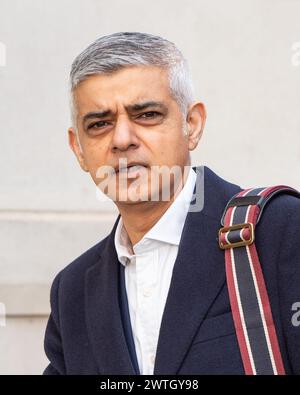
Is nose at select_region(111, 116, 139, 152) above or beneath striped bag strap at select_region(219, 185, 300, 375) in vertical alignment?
above

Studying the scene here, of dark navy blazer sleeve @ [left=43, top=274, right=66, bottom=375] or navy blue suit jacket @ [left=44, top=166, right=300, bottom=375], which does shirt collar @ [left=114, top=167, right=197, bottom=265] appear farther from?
dark navy blazer sleeve @ [left=43, top=274, right=66, bottom=375]

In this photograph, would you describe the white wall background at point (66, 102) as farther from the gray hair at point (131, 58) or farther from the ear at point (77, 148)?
the gray hair at point (131, 58)


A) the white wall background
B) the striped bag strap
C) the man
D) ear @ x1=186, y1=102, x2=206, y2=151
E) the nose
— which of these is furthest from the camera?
the white wall background

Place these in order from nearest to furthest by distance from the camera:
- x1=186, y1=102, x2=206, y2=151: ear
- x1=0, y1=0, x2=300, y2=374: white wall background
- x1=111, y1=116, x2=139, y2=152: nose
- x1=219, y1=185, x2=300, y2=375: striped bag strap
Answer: x1=219, y1=185, x2=300, y2=375: striped bag strap, x1=111, y1=116, x2=139, y2=152: nose, x1=186, y1=102, x2=206, y2=151: ear, x1=0, y1=0, x2=300, y2=374: white wall background

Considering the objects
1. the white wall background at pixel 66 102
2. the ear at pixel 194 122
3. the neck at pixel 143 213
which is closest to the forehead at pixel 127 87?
the ear at pixel 194 122

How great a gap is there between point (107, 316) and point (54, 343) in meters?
0.33

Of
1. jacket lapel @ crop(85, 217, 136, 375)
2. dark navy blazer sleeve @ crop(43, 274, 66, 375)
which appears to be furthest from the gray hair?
dark navy blazer sleeve @ crop(43, 274, 66, 375)

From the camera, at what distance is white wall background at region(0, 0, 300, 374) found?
4973mm

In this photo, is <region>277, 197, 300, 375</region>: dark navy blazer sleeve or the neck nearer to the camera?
<region>277, 197, 300, 375</region>: dark navy blazer sleeve

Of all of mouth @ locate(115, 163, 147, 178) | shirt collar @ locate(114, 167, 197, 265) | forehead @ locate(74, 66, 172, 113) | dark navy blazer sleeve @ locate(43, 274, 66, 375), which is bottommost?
dark navy blazer sleeve @ locate(43, 274, 66, 375)

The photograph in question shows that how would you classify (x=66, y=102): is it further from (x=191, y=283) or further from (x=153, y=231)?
(x=191, y=283)

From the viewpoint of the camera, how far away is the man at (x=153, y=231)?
3.16 meters
